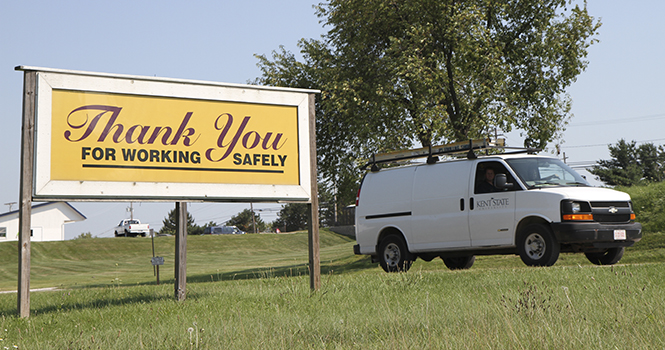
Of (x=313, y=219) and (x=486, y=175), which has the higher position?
(x=486, y=175)

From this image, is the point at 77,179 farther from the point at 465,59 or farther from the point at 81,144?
the point at 465,59

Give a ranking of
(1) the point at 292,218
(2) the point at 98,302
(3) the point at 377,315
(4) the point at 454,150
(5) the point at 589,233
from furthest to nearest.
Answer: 1. (1) the point at 292,218
2. (4) the point at 454,150
3. (5) the point at 589,233
4. (2) the point at 98,302
5. (3) the point at 377,315

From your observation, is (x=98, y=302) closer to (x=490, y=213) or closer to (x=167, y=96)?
(x=167, y=96)

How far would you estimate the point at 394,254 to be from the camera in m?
14.2

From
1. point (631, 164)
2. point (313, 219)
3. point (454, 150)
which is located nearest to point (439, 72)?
point (454, 150)

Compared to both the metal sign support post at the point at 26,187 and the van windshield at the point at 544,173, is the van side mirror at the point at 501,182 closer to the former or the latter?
the van windshield at the point at 544,173

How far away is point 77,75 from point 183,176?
201cm

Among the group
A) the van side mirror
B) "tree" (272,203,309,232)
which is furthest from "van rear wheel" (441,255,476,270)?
"tree" (272,203,309,232)

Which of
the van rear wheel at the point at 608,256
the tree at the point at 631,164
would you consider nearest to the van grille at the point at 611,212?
the van rear wheel at the point at 608,256

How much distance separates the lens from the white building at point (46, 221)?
72875 millimetres

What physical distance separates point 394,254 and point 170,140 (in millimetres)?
7037

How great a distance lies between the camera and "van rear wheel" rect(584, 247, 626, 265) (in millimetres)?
12430

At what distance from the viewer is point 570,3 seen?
2142 cm

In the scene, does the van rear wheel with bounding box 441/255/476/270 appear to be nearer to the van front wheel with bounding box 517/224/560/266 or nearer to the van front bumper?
the van front wheel with bounding box 517/224/560/266
